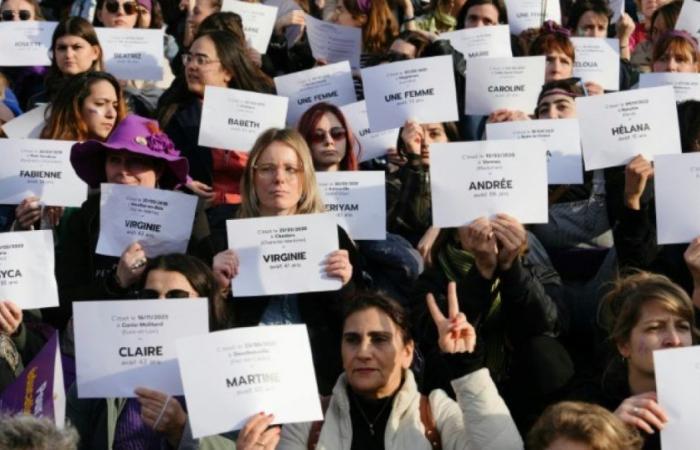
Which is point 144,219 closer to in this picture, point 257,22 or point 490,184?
point 490,184

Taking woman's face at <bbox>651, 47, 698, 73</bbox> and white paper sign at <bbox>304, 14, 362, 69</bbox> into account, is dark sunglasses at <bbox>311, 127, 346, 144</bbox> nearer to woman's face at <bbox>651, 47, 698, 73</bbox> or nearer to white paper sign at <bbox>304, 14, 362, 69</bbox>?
white paper sign at <bbox>304, 14, 362, 69</bbox>

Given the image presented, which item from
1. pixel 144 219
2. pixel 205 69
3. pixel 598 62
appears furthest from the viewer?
pixel 598 62

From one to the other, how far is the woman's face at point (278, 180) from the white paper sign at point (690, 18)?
14.6ft

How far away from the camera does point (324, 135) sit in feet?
32.4

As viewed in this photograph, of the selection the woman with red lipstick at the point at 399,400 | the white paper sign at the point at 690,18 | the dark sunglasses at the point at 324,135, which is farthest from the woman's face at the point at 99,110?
the white paper sign at the point at 690,18

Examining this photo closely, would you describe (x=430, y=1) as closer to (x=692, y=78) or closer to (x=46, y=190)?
(x=692, y=78)

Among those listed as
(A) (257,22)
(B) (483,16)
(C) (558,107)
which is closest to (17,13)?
(A) (257,22)

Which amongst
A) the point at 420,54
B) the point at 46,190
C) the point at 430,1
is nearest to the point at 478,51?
the point at 420,54

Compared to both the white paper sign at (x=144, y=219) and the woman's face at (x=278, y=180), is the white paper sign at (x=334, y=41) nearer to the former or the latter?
the woman's face at (x=278, y=180)

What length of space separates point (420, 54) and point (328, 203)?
2679mm

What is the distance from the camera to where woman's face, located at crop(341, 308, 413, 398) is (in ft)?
24.6

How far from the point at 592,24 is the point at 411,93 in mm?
3131

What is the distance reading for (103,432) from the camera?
7.62 metres

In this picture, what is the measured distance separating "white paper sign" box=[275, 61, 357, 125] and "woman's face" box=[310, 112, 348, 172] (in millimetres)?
1221
